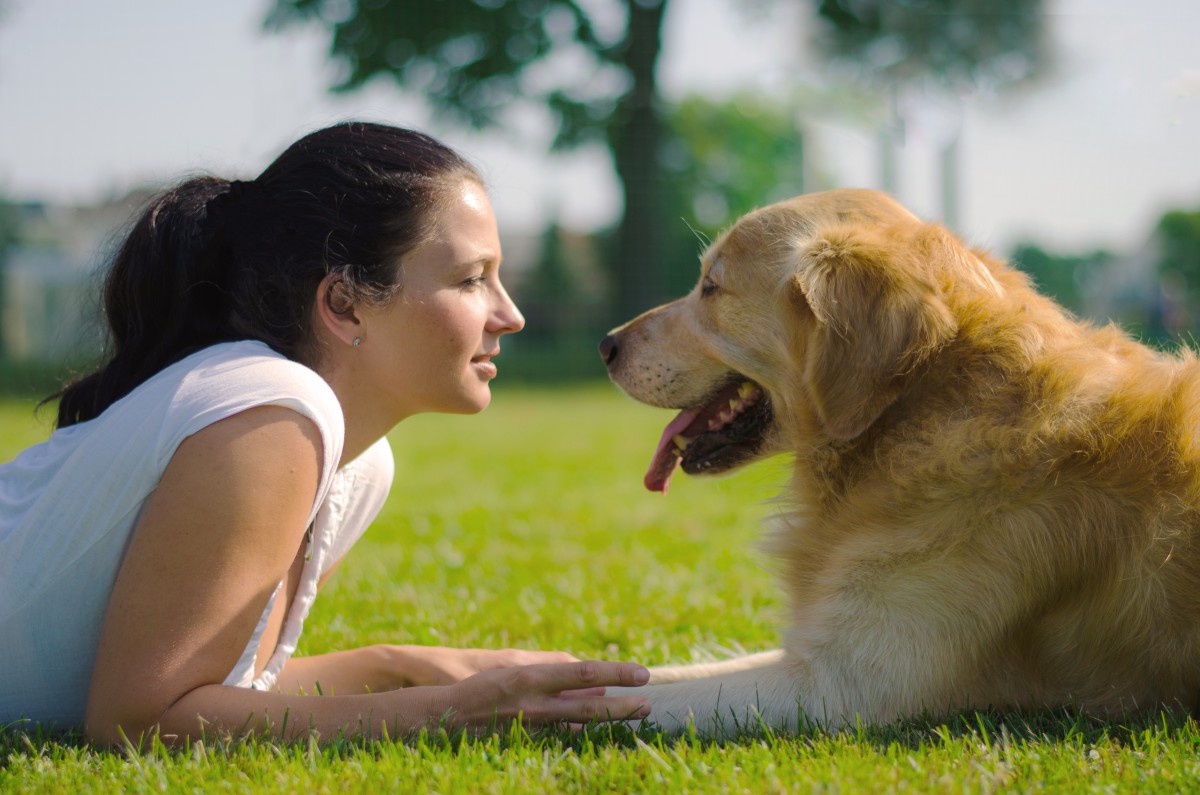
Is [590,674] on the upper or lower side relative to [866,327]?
lower

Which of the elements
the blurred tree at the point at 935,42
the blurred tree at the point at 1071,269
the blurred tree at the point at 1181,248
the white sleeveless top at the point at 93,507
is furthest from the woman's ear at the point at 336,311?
the blurred tree at the point at 935,42

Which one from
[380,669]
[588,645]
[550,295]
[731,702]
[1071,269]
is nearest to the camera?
[731,702]

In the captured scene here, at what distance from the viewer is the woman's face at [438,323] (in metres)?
2.63

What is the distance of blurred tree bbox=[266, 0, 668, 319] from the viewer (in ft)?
70.7

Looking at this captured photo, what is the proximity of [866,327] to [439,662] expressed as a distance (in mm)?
1409

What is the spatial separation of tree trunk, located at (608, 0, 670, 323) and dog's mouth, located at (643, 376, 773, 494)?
17183 mm

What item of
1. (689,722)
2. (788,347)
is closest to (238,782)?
(689,722)

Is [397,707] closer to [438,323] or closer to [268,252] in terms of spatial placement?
[438,323]

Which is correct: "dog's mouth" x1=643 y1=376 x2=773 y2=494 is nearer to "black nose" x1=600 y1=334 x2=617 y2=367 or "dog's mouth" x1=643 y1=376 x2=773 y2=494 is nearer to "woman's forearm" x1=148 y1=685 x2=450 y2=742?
"black nose" x1=600 y1=334 x2=617 y2=367

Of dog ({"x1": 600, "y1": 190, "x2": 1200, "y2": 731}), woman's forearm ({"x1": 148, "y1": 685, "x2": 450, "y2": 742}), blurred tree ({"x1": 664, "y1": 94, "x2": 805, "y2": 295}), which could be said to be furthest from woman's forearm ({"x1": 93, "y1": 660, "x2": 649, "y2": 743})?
blurred tree ({"x1": 664, "y1": 94, "x2": 805, "y2": 295})

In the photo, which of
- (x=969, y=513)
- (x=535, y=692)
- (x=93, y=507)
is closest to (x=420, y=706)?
(x=535, y=692)

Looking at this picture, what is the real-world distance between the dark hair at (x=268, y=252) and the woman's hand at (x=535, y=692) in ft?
2.99

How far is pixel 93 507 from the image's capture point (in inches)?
88.8

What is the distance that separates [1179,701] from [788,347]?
1.25 metres
